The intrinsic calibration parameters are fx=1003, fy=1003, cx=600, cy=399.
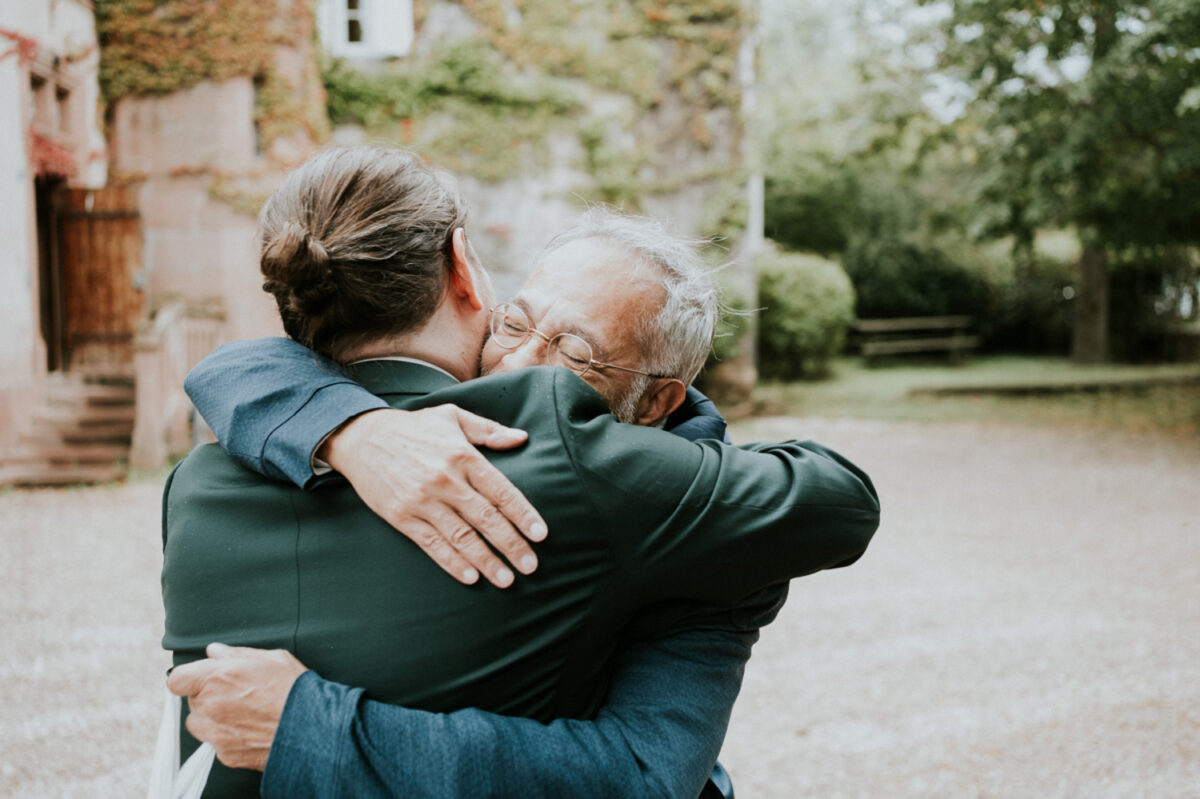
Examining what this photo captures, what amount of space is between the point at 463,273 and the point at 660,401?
1.62 feet

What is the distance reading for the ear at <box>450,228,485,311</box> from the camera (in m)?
1.47

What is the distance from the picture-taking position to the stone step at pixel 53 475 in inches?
383

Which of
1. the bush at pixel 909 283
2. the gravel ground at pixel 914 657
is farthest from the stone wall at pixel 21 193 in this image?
the bush at pixel 909 283

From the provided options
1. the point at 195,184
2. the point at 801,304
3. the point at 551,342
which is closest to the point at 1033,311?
the point at 801,304

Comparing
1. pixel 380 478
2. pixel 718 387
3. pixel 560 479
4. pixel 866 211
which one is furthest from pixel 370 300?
pixel 866 211

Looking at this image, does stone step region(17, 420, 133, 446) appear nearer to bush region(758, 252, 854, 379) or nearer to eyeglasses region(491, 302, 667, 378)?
eyeglasses region(491, 302, 667, 378)

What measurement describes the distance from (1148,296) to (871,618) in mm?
21538

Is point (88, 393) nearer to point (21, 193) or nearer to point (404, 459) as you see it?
point (21, 193)

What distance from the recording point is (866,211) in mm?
24047

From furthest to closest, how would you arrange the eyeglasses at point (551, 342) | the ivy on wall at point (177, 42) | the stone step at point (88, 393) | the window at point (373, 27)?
the window at point (373, 27) → the ivy on wall at point (177, 42) → the stone step at point (88, 393) → the eyeglasses at point (551, 342)

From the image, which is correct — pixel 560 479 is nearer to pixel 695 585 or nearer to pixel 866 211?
pixel 695 585

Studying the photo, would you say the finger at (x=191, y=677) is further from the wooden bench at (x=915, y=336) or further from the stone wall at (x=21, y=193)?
the wooden bench at (x=915, y=336)

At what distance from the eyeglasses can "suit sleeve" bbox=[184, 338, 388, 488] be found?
1.17 feet

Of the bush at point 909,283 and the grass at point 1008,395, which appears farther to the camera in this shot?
the bush at point 909,283
